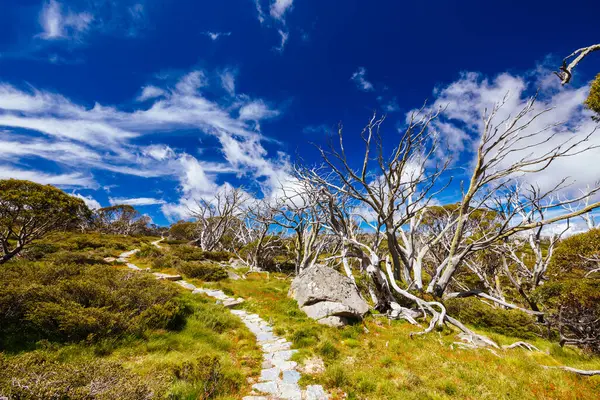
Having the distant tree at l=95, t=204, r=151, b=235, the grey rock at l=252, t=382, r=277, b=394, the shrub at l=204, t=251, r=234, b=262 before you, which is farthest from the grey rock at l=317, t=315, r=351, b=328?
the distant tree at l=95, t=204, r=151, b=235

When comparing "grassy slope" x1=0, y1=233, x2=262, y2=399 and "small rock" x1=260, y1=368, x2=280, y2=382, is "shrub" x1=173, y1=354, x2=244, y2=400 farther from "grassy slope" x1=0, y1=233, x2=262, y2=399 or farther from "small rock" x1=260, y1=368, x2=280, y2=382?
"small rock" x1=260, y1=368, x2=280, y2=382

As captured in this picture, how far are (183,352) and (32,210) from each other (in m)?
14.3

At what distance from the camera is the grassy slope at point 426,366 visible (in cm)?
518

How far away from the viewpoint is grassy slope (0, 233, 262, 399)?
4.94m

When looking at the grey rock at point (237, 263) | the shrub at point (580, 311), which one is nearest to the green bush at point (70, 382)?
the shrub at point (580, 311)

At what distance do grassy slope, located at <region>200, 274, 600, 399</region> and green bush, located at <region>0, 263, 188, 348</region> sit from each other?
4.50 metres

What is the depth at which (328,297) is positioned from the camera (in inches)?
429

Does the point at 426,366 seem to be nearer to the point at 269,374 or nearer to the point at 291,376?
the point at 291,376

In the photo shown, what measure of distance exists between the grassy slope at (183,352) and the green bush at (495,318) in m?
11.3

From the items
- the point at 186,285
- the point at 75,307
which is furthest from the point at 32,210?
the point at 75,307

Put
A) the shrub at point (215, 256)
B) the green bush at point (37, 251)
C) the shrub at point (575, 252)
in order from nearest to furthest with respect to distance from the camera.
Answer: the shrub at point (575, 252) → the green bush at point (37, 251) → the shrub at point (215, 256)

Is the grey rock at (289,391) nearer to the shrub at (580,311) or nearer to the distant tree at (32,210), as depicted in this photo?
the shrub at (580,311)

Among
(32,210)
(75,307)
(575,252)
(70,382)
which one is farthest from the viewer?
(32,210)

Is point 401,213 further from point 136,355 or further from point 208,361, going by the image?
point 136,355
